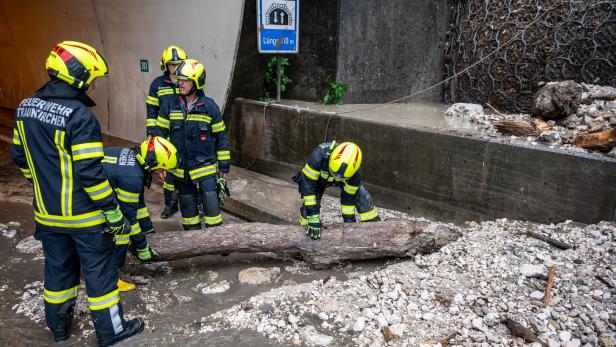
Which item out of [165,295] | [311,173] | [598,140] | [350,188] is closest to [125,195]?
[165,295]

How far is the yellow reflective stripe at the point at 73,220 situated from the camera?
3100mm

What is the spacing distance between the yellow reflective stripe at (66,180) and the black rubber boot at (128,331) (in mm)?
993

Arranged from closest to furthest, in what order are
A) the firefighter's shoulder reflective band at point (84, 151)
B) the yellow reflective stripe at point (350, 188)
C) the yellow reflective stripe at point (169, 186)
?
the firefighter's shoulder reflective band at point (84, 151), the yellow reflective stripe at point (350, 188), the yellow reflective stripe at point (169, 186)

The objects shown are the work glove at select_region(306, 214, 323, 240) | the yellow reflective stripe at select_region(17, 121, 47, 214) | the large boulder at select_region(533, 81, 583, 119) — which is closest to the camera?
the yellow reflective stripe at select_region(17, 121, 47, 214)

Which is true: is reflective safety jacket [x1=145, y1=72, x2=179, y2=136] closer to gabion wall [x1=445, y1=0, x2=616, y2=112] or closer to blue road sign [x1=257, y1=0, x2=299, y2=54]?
blue road sign [x1=257, y1=0, x2=299, y2=54]

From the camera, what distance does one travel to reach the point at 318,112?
6445 millimetres

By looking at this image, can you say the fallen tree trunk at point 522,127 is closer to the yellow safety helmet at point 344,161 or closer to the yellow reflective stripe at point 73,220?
the yellow safety helmet at point 344,161

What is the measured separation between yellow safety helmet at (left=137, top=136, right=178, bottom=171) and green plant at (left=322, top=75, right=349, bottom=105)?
145 inches

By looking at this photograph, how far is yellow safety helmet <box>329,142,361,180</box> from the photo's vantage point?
4.04 m

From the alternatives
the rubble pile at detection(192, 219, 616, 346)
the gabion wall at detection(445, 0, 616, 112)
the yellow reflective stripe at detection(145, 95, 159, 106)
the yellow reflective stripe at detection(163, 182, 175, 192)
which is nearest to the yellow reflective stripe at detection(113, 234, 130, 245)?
the rubble pile at detection(192, 219, 616, 346)

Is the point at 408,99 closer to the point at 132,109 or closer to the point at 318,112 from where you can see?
the point at 318,112

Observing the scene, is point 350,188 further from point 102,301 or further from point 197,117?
point 102,301

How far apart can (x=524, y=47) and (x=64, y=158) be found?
6.41m

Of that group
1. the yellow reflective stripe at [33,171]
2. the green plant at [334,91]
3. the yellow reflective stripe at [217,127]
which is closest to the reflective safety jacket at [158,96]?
the yellow reflective stripe at [217,127]
